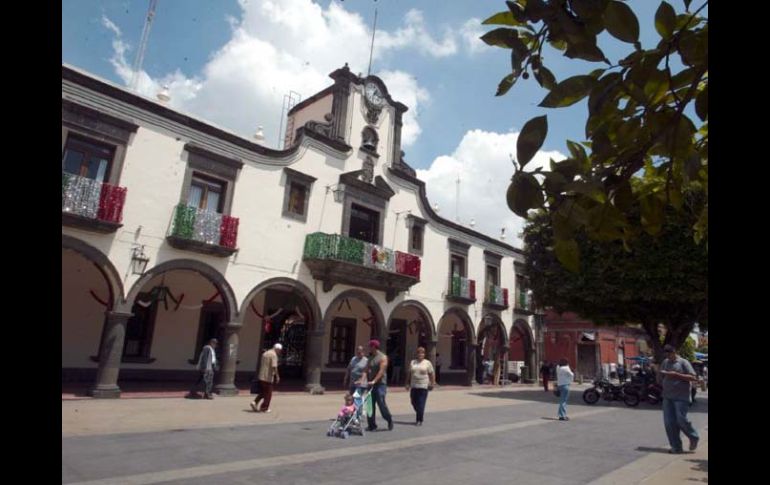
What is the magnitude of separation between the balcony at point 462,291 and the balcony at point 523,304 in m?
4.61

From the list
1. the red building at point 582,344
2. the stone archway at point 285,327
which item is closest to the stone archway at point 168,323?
the stone archway at point 285,327

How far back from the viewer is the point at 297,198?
1741cm

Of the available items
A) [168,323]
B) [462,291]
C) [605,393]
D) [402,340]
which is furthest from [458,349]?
[168,323]

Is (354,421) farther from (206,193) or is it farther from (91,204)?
(206,193)

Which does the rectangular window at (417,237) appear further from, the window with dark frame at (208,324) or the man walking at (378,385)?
the man walking at (378,385)

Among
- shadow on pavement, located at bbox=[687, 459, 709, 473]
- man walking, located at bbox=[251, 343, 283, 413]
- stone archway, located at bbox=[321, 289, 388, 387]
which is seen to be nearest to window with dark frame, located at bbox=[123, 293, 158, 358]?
man walking, located at bbox=[251, 343, 283, 413]

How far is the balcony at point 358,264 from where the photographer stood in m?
17.1

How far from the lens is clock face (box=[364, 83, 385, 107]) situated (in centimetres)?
2003

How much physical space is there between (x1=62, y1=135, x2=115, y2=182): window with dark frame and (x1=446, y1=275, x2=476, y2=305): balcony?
14.6 metres

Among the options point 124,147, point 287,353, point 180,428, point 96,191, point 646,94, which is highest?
point 124,147
